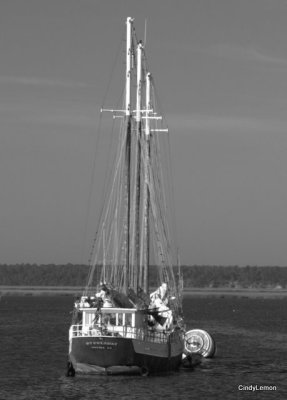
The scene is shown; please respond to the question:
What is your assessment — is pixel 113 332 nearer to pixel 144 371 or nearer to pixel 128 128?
pixel 144 371

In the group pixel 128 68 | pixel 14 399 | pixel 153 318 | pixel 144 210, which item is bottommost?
pixel 14 399

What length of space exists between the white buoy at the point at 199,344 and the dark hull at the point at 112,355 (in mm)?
17234

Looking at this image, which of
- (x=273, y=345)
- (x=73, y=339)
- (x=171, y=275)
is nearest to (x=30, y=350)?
(x=171, y=275)

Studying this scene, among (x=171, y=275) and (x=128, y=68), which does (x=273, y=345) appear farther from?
(x=128, y=68)

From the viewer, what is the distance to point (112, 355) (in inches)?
2709

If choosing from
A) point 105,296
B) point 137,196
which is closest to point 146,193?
point 137,196

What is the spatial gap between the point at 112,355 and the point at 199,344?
22.4 metres

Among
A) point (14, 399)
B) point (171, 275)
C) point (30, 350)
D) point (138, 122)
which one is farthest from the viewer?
point (30, 350)

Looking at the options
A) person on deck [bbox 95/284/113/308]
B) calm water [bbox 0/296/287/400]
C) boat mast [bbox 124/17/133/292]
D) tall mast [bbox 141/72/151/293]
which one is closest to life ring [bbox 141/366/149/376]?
calm water [bbox 0/296/287/400]

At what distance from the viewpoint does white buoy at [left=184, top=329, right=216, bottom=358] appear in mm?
89500

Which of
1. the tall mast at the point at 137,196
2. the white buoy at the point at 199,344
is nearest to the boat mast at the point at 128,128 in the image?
the tall mast at the point at 137,196

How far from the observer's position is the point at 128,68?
79.8 m

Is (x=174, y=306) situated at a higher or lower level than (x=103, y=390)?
higher

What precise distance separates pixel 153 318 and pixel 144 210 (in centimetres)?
1881
